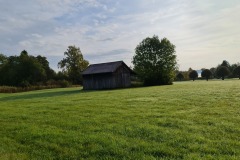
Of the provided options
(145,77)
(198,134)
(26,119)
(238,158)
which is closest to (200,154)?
(238,158)

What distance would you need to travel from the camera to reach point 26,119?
11609mm

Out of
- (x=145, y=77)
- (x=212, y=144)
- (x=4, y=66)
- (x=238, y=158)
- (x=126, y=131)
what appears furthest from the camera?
(x=4, y=66)

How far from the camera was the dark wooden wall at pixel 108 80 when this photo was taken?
46375 mm

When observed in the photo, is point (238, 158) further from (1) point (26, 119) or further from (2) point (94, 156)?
(1) point (26, 119)

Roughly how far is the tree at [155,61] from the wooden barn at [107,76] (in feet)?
28.3

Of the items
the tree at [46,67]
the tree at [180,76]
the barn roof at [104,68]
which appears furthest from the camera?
the tree at [180,76]

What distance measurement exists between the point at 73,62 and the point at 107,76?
42164 millimetres

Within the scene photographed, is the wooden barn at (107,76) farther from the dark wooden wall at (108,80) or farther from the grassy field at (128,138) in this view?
the grassy field at (128,138)

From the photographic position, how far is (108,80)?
46.4 m

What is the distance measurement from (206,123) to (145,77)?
47972 millimetres

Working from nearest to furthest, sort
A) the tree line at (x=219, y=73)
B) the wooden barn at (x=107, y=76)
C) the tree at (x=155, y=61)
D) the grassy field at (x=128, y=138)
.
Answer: the grassy field at (x=128, y=138), the wooden barn at (x=107, y=76), the tree at (x=155, y=61), the tree line at (x=219, y=73)

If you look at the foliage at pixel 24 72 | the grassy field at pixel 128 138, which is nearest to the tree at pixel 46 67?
the foliage at pixel 24 72

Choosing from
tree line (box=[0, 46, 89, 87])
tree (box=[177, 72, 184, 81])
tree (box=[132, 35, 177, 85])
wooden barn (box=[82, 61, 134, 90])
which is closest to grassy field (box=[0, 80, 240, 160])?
wooden barn (box=[82, 61, 134, 90])

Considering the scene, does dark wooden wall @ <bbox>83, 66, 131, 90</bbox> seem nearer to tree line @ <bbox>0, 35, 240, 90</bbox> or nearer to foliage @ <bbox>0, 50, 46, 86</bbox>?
tree line @ <bbox>0, 35, 240, 90</bbox>
